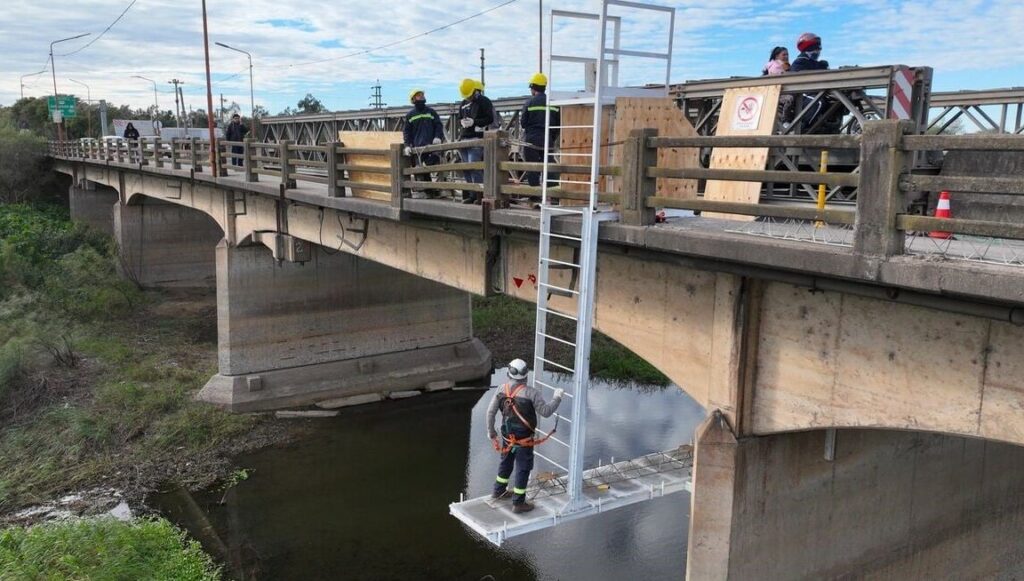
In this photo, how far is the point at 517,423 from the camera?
750 centimetres

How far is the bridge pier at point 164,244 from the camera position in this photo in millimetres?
32281

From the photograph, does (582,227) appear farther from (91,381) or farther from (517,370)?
(91,381)

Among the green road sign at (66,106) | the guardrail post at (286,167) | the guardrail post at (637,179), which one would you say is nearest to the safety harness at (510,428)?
the guardrail post at (637,179)

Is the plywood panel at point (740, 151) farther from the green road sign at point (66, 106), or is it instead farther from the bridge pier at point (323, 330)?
the green road sign at point (66, 106)

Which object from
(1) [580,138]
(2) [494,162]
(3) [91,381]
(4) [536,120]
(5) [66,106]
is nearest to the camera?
(1) [580,138]

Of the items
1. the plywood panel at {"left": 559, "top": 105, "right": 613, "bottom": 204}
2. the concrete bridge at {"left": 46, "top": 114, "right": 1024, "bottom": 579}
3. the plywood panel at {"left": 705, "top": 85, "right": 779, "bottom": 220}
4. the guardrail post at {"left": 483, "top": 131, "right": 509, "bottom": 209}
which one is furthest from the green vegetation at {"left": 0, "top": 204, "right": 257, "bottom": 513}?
the plywood panel at {"left": 705, "top": 85, "right": 779, "bottom": 220}

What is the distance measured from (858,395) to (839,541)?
8.23 feet

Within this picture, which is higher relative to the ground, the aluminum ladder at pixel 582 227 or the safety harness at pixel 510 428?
the aluminum ladder at pixel 582 227

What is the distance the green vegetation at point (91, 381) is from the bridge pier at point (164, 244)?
2.58m

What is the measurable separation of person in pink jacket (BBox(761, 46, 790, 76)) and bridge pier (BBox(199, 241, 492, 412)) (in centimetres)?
1238

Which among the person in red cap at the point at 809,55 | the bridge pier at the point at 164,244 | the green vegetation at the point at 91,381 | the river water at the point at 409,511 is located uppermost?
the person in red cap at the point at 809,55

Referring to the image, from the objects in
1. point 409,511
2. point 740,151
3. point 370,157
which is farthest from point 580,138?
point 409,511

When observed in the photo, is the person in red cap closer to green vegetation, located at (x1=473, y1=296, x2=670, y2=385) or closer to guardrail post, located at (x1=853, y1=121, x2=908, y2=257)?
guardrail post, located at (x1=853, y1=121, x2=908, y2=257)

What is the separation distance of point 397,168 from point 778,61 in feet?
16.9
